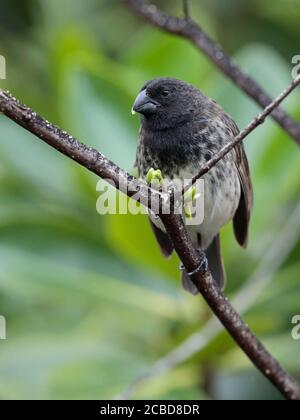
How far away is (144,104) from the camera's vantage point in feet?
15.6

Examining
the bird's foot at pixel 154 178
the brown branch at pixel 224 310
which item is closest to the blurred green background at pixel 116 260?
the brown branch at pixel 224 310

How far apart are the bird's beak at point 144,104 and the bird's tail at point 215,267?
2.71 ft

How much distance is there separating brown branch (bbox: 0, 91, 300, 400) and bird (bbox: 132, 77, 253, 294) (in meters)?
0.86

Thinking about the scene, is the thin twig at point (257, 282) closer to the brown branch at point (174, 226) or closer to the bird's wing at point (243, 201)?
the bird's wing at point (243, 201)

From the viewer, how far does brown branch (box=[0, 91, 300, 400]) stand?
3355 millimetres

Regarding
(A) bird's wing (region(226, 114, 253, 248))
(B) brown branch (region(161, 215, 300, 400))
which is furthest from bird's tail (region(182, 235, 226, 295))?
(B) brown branch (region(161, 215, 300, 400))

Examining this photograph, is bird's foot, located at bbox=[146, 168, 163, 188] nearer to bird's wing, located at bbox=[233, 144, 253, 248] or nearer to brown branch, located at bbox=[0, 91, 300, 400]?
brown branch, located at bbox=[0, 91, 300, 400]

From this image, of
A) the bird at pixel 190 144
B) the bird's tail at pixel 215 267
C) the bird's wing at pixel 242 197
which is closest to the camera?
the bird at pixel 190 144

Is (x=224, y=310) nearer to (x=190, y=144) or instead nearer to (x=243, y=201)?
(x=190, y=144)

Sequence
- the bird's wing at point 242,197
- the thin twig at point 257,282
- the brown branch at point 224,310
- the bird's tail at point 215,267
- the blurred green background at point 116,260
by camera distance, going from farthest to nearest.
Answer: the blurred green background at point 116,260, the thin twig at point 257,282, the bird's tail at point 215,267, the bird's wing at point 242,197, the brown branch at point 224,310

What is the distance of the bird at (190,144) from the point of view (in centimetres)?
469

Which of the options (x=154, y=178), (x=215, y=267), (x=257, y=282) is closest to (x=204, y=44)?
(x=215, y=267)

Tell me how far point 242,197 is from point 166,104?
65cm
